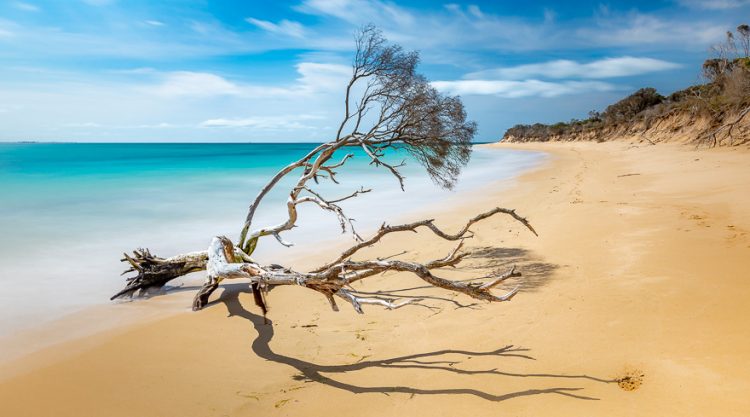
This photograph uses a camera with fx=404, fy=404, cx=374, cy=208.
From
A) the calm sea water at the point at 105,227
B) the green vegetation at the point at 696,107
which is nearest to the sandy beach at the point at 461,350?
the calm sea water at the point at 105,227

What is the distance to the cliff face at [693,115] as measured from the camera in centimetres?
2122

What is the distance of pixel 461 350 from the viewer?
4121mm

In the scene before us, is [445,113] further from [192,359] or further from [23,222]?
[23,222]

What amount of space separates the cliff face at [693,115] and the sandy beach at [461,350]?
17.4m

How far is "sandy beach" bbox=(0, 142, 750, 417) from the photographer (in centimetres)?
326

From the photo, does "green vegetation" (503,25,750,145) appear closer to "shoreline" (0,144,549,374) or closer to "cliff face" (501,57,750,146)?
"cliff face" (501,57,750,146)

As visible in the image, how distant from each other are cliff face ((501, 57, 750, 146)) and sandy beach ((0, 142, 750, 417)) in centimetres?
1741

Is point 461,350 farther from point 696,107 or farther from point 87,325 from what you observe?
point 696,107

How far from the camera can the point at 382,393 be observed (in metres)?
3.51

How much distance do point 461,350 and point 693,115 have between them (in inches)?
1384

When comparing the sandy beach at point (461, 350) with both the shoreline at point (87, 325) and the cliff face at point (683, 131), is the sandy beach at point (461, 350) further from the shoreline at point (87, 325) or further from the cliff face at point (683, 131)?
the cliff face at point (683, 131)

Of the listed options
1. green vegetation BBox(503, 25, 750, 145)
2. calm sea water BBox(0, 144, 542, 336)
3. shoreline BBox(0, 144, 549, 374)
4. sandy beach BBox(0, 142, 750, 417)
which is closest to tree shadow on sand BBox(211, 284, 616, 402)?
sandy beach BBox(0, 142, 750, 417)

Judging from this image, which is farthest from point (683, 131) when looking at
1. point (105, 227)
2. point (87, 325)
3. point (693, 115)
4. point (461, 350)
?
point (87, 325)

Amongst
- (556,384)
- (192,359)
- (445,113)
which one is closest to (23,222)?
(192,359)
